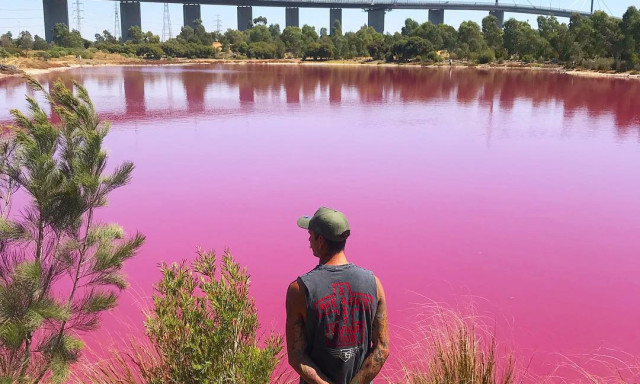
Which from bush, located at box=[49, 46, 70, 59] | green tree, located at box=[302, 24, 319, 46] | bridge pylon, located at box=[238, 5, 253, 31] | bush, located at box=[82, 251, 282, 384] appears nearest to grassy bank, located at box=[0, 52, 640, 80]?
bush, located at box=[49, 46, 70, 59]

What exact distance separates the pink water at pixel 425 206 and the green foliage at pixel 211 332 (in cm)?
273

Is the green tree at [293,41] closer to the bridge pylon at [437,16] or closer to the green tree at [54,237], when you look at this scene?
the bridge pylon at [437,16]

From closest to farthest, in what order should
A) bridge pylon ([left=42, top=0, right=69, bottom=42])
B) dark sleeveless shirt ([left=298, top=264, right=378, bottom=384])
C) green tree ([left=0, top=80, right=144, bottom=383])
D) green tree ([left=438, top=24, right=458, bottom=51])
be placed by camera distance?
dark sleeveless shirt ([left=298, top=264, right=378, bottom=384]) → green tree ([left=0, top=80, right=144, bottom=383]) → green tree ([left=438, top=24, right=458, bottom=51]) → bridge pylon ([left=42, top=0, right=69, bottom=42])

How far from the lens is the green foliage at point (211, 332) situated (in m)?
2.82

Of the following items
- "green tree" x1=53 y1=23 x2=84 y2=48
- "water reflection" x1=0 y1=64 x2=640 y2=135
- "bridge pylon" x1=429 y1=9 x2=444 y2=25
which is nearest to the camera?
"water reflection" x1=0 y1=64 x2=640 y2=135

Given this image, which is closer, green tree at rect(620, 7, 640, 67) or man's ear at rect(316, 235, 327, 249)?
man's ear at rect(316, 235, 327, 249)

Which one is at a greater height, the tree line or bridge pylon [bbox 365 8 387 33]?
bridge pylon [bbox 365 8 387 33]

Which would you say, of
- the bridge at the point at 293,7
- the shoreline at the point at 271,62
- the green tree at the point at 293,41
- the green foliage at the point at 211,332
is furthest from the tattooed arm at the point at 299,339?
the bridge at the point at 293,7

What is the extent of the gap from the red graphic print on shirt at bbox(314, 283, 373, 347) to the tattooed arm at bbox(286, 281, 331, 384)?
94 mm

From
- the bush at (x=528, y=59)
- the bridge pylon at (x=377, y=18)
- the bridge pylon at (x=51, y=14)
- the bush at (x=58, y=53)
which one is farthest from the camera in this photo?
the bridge pylon at (x=377, y=18)

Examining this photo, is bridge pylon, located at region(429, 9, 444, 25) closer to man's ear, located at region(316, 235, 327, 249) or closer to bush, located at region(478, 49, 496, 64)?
bush, located at region(478, 49, 496, 64)

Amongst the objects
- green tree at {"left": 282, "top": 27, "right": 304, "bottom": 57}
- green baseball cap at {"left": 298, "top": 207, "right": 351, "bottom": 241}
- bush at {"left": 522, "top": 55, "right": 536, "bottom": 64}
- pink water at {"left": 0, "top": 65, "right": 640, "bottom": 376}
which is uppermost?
green tree at {"left": 282, "top": 27, "right": 304, "bottom": 57}

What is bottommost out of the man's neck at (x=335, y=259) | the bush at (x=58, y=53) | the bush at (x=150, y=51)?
the man's neck at (x=335, y=259)

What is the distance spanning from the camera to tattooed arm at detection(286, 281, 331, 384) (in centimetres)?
248
